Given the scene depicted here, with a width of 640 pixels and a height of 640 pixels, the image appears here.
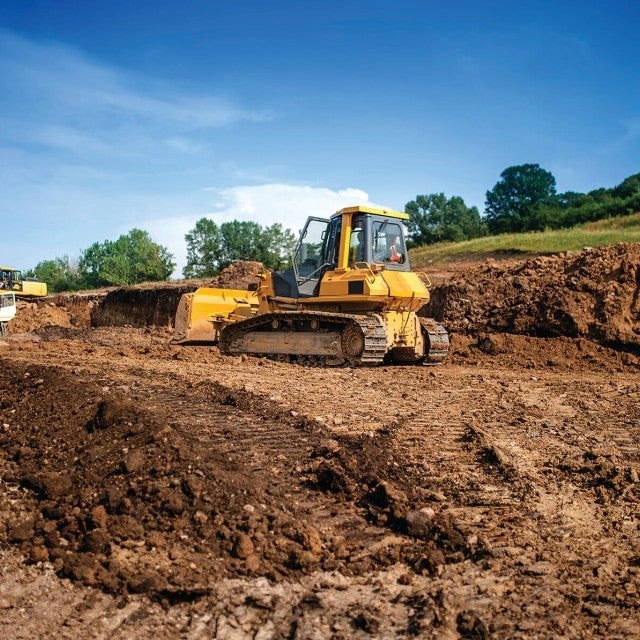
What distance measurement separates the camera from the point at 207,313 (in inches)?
583

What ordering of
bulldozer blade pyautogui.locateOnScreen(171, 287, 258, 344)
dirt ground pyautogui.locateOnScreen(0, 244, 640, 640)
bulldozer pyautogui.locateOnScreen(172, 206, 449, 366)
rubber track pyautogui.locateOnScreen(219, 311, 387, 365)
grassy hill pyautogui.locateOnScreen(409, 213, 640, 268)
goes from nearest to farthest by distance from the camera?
dirt ground pyautogui.locateOnScreen(0, 244, 640, 640)
rubber track pyautogui.locateOnScreen(219, 311, 387, 365)
bulldozer pyautogui.locateOnScreen(172, 206, 449, 366)
bulldozer blade pyautogui.locateOnScreen(171, 287, 258, 344)
grassy hill pyautogui.locateOnScreen(409, 213, 640, 268)

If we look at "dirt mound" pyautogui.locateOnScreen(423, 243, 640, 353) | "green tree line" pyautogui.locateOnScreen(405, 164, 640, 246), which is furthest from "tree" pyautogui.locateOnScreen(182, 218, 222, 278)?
"dirt mound" pyautogui.locateOnScreen(423, 243, 640, 353)

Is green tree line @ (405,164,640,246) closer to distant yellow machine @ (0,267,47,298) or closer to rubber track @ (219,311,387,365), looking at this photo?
distant yellow machine @ (0,267,47,298)

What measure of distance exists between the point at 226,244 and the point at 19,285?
32470 mm

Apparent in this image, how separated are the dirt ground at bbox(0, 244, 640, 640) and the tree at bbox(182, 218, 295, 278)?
170 ft

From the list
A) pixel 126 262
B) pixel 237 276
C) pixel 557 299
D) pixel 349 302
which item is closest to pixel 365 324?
pixel 349 302

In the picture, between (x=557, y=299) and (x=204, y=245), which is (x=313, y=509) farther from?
(x=204, y=245)

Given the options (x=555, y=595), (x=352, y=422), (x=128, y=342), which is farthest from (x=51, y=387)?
(x=128, y=342)

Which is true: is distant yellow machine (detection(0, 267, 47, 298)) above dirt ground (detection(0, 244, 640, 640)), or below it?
above

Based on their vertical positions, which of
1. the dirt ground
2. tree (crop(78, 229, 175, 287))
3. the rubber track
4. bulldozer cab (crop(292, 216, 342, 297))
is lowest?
the dirt ground

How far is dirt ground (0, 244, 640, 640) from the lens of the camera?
330 centimetres

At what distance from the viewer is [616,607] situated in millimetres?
3316

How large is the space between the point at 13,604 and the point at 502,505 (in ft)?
10.4

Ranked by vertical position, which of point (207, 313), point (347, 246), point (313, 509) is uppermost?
point (347, 246)
